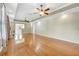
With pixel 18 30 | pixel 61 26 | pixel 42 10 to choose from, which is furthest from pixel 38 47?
pixel 42 10

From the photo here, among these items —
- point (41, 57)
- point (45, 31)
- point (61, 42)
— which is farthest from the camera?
point (61, 42)

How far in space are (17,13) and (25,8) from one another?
183mm

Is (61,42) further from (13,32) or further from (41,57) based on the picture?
(13,32)

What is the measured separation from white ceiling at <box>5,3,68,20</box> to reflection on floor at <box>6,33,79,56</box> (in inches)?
14.9

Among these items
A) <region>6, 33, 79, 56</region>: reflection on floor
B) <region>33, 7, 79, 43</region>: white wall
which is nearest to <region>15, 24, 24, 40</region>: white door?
<region>6, 33, 79, 56</region>: reflection on floor

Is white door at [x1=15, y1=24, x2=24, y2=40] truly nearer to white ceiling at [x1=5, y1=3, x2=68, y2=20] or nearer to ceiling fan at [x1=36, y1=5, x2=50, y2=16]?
white ceiling at [x1=5, y1=3, x2=68, y2=20]

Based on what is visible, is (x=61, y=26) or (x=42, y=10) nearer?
(x=42, y=10)

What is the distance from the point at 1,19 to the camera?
5.70ft

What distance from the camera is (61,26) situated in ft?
6.26

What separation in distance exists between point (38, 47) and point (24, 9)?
0.83 m

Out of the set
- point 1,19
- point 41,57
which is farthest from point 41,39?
point 1,19

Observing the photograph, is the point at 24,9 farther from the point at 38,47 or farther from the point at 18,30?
the point at 38,47

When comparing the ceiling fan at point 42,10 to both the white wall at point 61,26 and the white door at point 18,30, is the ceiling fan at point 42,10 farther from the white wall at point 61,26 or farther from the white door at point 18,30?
the white door at point 18,30

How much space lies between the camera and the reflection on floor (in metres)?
1.79
